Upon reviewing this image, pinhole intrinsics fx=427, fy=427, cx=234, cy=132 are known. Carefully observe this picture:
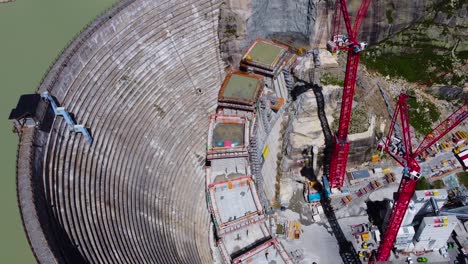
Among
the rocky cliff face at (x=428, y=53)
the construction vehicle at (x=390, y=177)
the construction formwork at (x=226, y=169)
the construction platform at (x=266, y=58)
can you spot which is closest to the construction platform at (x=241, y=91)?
the construction platform at (x=266, y=58)

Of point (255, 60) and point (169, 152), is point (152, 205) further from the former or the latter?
point (255, 60)

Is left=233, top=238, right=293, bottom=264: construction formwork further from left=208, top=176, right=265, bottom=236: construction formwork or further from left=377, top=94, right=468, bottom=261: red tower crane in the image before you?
left=377, top=94, right=468, bottom=261: red tower crane

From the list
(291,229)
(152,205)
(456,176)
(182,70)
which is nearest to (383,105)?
(456,176)

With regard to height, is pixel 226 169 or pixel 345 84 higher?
pixel 345 84

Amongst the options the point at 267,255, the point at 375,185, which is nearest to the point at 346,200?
the point at 375,185

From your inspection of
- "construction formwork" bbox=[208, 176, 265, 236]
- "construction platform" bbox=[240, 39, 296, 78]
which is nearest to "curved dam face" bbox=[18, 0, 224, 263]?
"construction platform" bbox=[240, 39, 296, 78]

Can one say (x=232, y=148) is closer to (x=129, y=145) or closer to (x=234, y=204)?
(x=234, y=204)

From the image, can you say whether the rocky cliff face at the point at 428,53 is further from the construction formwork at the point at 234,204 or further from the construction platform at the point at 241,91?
the construction formwork at the point at 234,204
